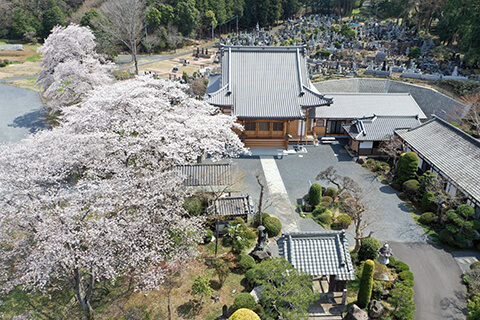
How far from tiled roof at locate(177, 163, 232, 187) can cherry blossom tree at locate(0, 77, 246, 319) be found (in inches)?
59.8

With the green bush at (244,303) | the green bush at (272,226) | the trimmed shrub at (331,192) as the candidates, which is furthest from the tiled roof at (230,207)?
the trimmed shrub at (331,192)

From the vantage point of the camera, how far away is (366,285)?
1464 centimetres

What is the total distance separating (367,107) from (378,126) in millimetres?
3927

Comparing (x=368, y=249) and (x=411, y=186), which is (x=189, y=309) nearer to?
(x=368, y=249)

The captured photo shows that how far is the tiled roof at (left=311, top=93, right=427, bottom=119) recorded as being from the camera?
31.4m

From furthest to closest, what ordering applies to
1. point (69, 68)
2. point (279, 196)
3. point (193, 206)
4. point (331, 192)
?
point (69, 68) → point (279, 196) → point (331, 192) → point (193, 206)

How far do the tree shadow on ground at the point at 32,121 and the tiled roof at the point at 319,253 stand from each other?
27181 millimetres

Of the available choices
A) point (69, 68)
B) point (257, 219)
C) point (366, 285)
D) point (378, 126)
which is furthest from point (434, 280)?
point (69, 68)

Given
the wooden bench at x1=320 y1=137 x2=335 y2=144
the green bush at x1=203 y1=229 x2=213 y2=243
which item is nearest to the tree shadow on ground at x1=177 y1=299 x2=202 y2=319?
the green bush at x1=203 y1=229 x2=213 y2=243

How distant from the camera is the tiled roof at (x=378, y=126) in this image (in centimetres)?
2806

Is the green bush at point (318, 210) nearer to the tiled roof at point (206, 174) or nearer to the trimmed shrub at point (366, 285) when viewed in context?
the tiled roof at point (206, 174)

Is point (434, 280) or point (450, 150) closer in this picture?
point (434, 280)

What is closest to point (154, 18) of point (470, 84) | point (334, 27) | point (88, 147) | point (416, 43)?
point (334, 27)

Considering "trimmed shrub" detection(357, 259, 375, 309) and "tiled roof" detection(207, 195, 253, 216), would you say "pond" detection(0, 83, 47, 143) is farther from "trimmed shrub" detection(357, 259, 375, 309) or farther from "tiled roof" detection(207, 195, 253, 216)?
"trimmed shrub" detection(357, 259, 375, 309)
